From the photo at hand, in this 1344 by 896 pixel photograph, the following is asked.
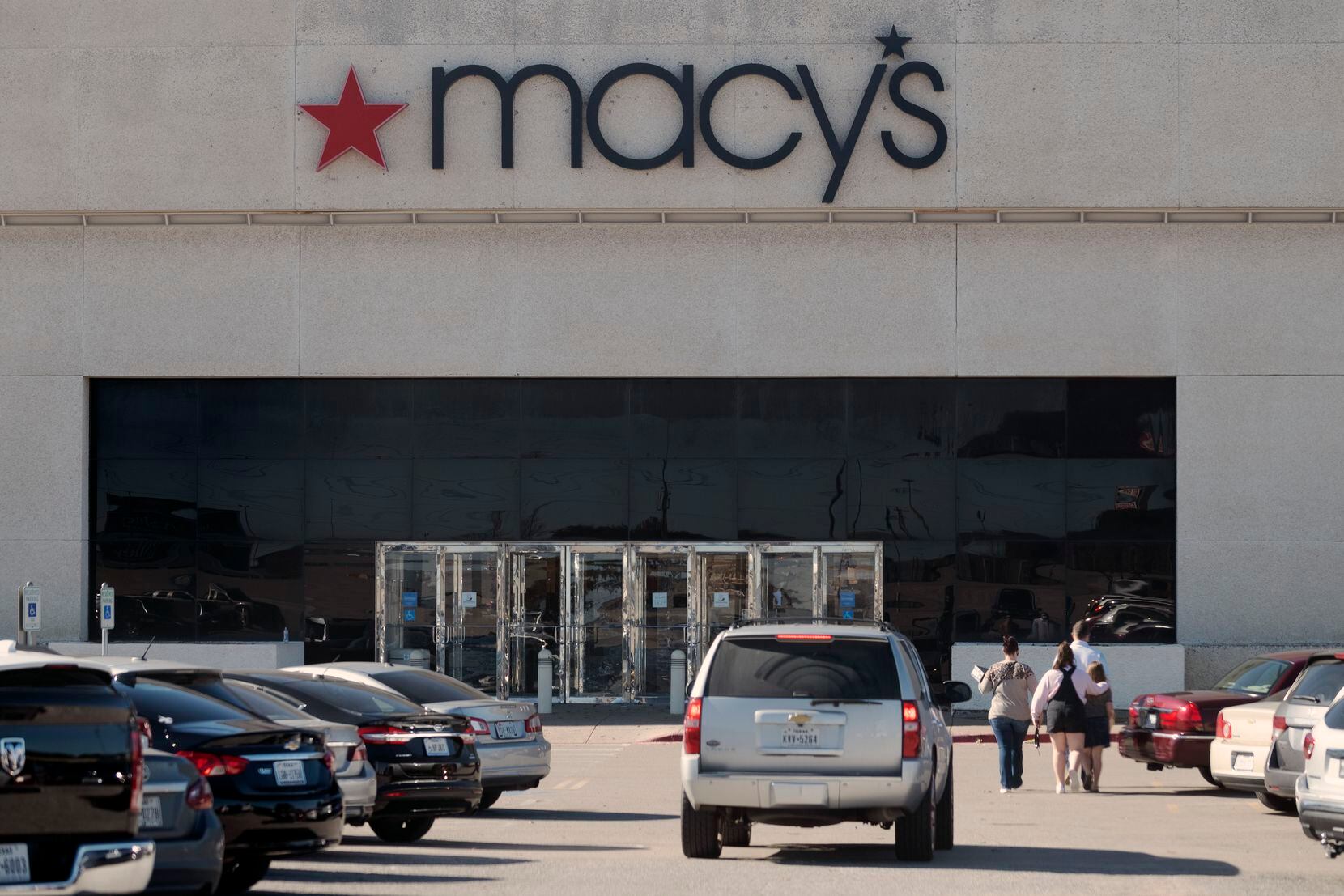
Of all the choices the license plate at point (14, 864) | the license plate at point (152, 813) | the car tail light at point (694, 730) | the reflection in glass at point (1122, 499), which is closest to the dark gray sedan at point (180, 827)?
the license plate at point (152, 813)

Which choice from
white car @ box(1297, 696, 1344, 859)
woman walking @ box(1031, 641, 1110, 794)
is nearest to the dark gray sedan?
white car @ box(1297, 696, 1344, 859)

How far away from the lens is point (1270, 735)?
17.4m

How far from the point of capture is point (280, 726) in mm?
12336

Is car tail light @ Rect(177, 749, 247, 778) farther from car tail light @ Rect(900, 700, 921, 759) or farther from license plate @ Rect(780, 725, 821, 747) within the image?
car tail light @ Rect(900, 700, 921, 759)

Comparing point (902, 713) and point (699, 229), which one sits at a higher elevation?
point (699, 229)

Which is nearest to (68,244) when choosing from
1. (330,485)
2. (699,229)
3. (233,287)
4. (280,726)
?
(233,287)

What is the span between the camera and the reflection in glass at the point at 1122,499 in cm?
3278

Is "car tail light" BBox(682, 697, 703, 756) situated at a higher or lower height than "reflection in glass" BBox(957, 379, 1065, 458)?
lower

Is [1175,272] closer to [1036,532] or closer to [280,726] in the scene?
[1036,532]

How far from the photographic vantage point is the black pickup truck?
8.76 meters

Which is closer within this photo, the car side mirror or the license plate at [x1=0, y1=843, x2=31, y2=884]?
the license plate at [x1=0, y1=843, x2=31, y2=884]

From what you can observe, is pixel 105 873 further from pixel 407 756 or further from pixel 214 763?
pixel 407 756

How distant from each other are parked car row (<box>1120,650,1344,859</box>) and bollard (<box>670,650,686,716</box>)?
37.4 feet

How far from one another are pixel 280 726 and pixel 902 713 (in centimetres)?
451
